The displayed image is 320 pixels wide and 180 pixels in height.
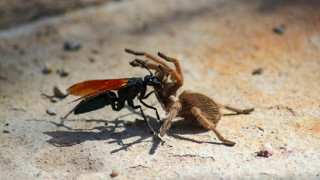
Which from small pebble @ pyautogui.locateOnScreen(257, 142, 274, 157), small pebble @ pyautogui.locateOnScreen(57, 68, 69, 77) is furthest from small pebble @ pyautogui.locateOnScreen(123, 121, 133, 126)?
small pebble @ pyautogui.locateOnScreen(257, 142, 274, 157)

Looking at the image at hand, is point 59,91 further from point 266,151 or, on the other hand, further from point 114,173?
point 266,151

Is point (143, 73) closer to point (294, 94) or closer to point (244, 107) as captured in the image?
point (244, 107)

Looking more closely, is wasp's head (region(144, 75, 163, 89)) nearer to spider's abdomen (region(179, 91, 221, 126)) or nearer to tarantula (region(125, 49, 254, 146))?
tarantula (region(125, 49, 254, 146))

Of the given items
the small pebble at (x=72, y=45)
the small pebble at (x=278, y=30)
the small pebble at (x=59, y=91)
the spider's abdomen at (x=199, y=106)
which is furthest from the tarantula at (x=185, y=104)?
the small pebble at (x=278, y=30)

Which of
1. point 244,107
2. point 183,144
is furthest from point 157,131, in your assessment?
point 244,107

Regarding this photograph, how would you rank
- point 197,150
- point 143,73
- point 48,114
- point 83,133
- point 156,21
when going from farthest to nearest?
point 156,21, point 143,73, point 48,114, point 83,133, point 197,150

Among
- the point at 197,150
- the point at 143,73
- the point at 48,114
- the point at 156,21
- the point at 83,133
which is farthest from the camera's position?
the point at 156,21
